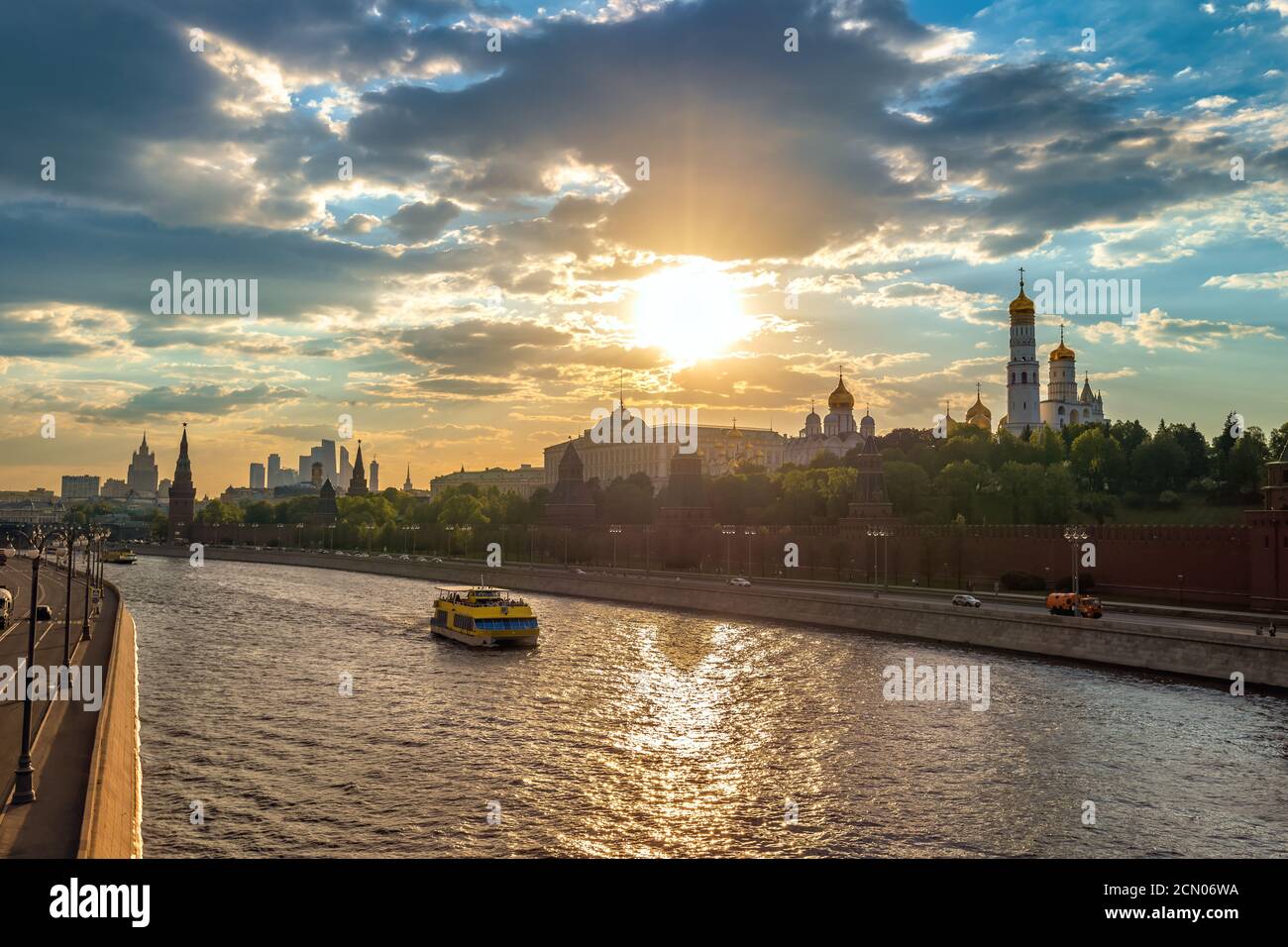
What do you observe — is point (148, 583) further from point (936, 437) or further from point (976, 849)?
point (976, 849)

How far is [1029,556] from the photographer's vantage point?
6338cm

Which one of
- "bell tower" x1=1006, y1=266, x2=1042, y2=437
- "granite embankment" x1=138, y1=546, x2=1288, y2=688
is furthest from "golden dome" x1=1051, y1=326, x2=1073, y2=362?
"granite embankment" x1=138, y1=546, x2=1288, y2=688

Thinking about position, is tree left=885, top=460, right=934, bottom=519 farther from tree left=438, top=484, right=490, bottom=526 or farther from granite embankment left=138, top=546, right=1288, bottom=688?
tree left=438, top=484, right=490, bottom=526

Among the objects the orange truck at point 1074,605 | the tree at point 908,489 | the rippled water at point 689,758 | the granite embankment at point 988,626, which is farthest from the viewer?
the tree at point 908,489

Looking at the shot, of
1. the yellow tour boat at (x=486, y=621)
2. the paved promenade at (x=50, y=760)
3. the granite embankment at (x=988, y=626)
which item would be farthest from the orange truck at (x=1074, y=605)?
the paved promenade at (x=50, y=760)

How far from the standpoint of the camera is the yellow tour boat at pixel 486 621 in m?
49.3

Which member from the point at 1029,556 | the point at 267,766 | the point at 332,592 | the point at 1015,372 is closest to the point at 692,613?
the point at 1029,556

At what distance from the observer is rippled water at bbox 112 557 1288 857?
19906 millimetres

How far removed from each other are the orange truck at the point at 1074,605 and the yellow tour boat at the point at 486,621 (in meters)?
24.5

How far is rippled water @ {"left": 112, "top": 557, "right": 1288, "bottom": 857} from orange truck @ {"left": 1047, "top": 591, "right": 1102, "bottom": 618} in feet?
16.2

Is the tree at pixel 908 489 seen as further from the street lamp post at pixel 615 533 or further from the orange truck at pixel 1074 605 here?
the orange truck at pixel 1074 605

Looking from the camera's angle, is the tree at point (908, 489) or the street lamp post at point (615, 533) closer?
the tree at point (908, 489)

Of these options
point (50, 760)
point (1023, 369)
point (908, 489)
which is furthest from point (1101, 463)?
point (50, 760)
